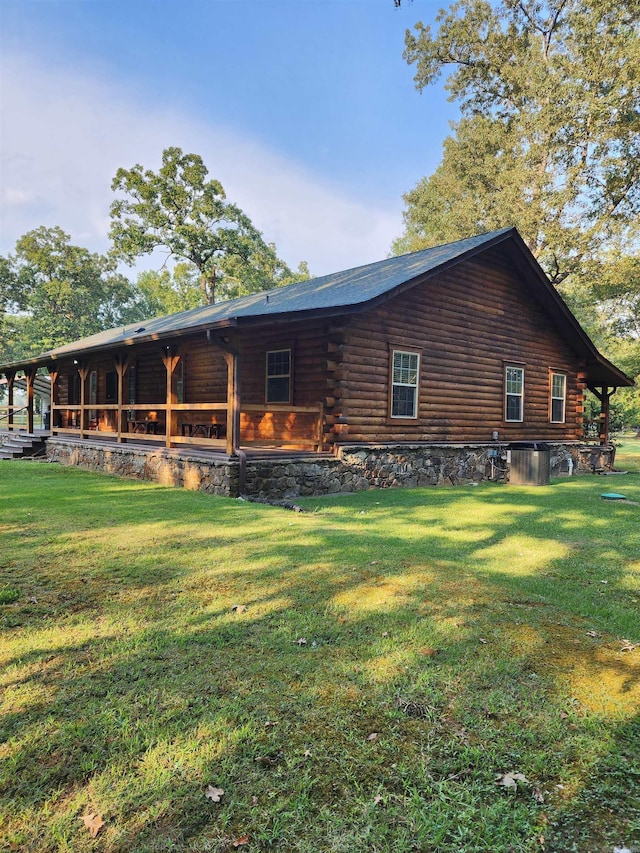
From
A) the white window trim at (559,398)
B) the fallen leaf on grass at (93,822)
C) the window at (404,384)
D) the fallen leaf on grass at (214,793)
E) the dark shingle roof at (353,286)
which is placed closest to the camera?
the fallen leaf on grass at (93,822)

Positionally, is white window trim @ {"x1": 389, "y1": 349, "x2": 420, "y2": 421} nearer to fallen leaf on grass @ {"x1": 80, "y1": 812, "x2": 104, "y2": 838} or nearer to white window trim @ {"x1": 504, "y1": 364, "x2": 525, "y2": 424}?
white window trim @ {"x1": 504, "y1": 364, "x2": 525, "y2": 424}

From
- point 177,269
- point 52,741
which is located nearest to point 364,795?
point 52,741

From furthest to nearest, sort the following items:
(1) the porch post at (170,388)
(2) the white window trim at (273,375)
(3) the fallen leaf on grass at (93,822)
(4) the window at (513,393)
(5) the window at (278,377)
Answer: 1. (4) the window at (513,393)
2. (5) the window at (278,377)
3. (2) the white window trim at (273,375)
4. (1) the porch post at (170,388)
5. (3) the fallen leaf on grass at (93,822)

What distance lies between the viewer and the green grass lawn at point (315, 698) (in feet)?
6.23

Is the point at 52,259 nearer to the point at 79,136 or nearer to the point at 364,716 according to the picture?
the point at 79,136

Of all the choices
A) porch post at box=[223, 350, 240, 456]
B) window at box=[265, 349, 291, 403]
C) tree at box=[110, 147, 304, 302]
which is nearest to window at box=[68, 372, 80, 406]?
window at box=[265, 349, 291, 403]

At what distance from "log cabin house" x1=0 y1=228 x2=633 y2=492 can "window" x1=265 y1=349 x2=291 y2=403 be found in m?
0.04

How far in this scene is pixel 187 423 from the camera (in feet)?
48.7

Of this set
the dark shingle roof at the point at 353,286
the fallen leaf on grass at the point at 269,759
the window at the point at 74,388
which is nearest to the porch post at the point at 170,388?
the dark shingle roof at the point at 353,286

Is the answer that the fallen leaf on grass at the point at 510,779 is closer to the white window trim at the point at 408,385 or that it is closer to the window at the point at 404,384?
the white window trim at the point at 408,385

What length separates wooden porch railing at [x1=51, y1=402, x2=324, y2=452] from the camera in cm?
1027

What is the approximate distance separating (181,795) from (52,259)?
49.4 metres

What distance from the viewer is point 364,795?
2.02 meters

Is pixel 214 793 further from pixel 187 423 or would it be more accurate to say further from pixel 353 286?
pixel 187 423
